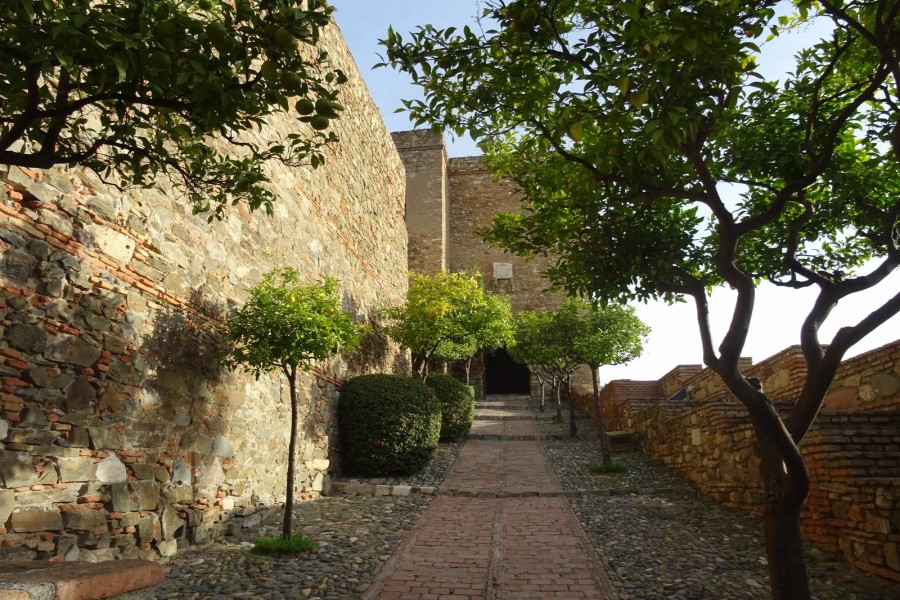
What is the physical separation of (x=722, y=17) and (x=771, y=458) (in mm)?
2652

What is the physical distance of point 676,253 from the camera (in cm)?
527

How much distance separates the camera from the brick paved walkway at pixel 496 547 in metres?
4.51

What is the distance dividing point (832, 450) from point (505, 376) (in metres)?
22.6

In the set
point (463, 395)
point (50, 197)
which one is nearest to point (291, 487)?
point (50, 197)

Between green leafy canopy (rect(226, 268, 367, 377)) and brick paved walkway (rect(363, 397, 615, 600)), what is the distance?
204 cm

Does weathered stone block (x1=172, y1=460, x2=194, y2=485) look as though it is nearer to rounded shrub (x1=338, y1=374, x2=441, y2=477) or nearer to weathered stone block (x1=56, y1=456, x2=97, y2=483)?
weathered stone block (x1=56, y1=456, x2=97, y2=483)

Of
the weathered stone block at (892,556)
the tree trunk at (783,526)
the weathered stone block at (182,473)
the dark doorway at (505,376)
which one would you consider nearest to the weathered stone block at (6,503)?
the weathered stone block at (182,473)

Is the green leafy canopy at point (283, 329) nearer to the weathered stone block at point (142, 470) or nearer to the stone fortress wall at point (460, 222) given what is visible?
the weathered stone block at point (142, 470)

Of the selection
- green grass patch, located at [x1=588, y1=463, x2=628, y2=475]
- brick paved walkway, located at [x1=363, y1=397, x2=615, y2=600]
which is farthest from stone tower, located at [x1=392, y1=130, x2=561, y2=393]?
brick paved walkway, located at [x1=363, y1=397, x2=615, y2=600]

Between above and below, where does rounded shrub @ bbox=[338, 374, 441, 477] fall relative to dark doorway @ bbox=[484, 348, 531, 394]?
below

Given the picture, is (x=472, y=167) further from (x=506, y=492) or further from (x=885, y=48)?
(x=885, y=48)

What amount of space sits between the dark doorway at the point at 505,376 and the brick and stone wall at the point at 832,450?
1686cm

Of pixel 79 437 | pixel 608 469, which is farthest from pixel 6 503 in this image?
pixel 608 469

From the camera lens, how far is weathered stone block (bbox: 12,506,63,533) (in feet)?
11.5
